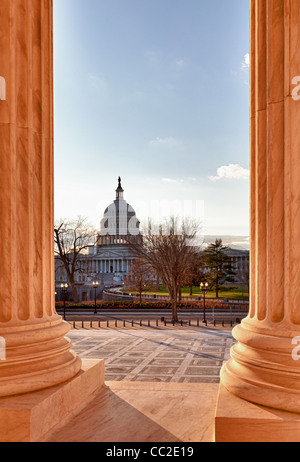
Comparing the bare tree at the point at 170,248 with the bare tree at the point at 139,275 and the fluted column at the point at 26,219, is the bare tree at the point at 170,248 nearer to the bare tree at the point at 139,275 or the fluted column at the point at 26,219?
the bare tree at the point at 139,275

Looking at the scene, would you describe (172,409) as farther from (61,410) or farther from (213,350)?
(213,350)

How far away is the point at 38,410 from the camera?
613 centimetres

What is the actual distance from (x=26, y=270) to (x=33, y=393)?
6.54ft

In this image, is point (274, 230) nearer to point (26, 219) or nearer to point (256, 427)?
point (256, 427)

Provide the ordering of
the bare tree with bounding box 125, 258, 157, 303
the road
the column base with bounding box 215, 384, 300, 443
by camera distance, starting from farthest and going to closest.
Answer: the bare tree with bounding box 125, 258, 157, 303
the road
the column base with bounding box 215, 384, 300, 443

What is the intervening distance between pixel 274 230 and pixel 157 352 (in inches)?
1035

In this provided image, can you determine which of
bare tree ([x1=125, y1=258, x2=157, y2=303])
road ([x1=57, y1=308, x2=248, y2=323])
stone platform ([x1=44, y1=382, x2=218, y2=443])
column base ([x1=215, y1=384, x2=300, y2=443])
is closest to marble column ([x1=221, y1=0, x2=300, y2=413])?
column base ([x1=215, y1=384, x2=300, y2=443])

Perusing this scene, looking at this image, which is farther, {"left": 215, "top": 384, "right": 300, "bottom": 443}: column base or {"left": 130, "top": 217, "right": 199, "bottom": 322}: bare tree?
{"left": 130, "top": 217, "right": 199, "bottom": 322}: bare tree

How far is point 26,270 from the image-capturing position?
23.0ft

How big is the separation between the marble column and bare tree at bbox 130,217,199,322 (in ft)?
143

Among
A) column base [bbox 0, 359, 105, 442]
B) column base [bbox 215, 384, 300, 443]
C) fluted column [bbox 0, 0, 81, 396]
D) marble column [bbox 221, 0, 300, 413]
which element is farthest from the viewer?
fluted column [bbox 0, 0, 81, 396]

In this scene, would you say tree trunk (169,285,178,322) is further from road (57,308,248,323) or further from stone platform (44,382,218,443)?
stone platform (44,382,218,443)

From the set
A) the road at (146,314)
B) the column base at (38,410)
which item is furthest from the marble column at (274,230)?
the road at (146,314)

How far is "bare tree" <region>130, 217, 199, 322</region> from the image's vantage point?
177 ft
